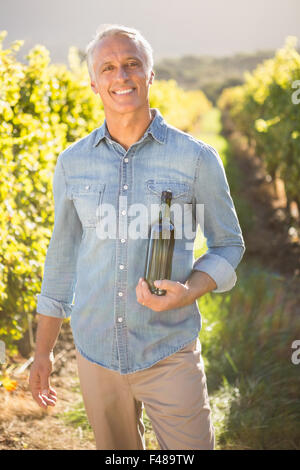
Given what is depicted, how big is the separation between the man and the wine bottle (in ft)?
0.27

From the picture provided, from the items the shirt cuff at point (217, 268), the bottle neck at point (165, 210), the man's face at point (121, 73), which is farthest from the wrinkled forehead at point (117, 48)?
the shirt cuff at point (217, 268)

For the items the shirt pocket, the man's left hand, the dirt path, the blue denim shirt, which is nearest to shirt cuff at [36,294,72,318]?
the blue denim shirt

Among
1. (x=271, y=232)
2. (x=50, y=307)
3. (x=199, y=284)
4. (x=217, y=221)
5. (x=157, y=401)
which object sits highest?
(x=271, y=232)

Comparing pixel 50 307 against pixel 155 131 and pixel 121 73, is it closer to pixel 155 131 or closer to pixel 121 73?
pixel 155 131

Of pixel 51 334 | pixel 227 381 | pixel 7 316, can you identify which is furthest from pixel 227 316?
pixel 51 334

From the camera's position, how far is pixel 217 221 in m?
1.84

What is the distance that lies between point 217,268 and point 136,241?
30cm

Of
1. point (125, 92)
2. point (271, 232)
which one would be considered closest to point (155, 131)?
point (125, 92)

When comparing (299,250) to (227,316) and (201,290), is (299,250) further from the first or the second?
(201,290)

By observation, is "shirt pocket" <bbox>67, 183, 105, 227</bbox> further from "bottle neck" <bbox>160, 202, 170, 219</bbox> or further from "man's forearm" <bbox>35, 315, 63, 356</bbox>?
"man's forearm" <bbox>35, 315, 63, 356</bbox>

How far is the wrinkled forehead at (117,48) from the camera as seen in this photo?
178cm

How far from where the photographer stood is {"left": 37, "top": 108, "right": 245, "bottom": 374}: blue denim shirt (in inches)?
71.1

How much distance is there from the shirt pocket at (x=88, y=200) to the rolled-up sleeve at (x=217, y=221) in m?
0.36

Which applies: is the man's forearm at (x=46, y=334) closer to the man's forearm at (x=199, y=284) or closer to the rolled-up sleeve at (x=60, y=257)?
the rolled-up sleeve at (x=60, y=257)
